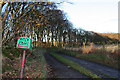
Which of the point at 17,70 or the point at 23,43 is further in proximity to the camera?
the point at 17,70

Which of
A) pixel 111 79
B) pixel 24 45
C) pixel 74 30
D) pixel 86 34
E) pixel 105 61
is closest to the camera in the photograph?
pixel 24 45

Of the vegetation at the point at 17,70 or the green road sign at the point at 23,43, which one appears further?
the vegetation at the point at 17,70

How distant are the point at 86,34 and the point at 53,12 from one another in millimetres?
10536

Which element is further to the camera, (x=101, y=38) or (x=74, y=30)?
(x=74, y=30)

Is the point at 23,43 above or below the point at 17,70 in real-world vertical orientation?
above

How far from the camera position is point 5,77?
4035mm

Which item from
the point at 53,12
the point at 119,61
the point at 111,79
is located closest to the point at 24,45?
the point at 111,79

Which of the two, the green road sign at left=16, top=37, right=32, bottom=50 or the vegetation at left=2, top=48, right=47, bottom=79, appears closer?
the green road sign at left=16, top=37, right=32, bottom=50

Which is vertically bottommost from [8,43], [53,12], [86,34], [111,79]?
[111,79]

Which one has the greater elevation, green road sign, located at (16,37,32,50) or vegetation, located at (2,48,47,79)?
green road sign, located at (16,37,32,50)

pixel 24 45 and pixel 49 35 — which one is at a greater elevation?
pixel 49 35

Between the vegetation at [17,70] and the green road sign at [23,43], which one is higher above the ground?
the green road sign at [23,43]

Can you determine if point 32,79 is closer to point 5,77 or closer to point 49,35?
point 5,77

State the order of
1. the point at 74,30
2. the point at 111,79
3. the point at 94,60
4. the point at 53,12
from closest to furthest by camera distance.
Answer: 1. the point at 111,79
2. the point at 94,60
3. the point at 53,12
4. the point at 74,30
